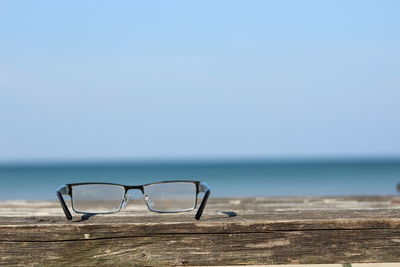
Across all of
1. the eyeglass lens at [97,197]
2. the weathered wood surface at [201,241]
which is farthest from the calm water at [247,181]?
the weathered wood surface at [201,241]

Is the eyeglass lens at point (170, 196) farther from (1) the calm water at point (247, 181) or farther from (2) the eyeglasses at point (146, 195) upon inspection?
(1) the calm water at point (247, 181)

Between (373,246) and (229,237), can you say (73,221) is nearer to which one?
(229,237)

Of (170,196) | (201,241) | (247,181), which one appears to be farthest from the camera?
(247,181)

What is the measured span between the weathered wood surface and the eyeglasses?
0.26 m

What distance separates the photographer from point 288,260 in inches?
90.0

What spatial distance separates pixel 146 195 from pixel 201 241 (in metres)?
0.48

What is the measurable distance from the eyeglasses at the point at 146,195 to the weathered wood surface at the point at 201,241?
0.84ft

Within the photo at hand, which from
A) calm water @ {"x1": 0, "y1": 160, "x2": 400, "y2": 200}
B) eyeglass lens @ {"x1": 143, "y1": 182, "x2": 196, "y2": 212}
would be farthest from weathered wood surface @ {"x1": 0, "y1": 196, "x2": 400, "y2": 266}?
calm water @ {"x1": 0, "y1": 160, "x2": 400, "y2": 200}

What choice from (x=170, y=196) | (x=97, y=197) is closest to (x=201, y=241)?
(x=170, y=196)

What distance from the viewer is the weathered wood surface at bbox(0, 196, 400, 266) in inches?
88.0

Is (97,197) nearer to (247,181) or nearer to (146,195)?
(146,195)

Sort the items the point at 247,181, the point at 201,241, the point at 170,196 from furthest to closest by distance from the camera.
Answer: the point at 247,181
the point at 170,196
the point at 201,241

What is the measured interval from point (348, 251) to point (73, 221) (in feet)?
4.20

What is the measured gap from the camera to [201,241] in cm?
225
